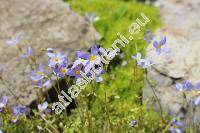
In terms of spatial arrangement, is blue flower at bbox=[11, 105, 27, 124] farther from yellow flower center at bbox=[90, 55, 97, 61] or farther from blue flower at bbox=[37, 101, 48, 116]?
yellow flower center at bbox=[90, 55, 97, 61]

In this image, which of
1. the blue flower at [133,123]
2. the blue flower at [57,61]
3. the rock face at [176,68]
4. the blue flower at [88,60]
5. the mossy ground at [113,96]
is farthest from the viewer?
the rock face at [176,68]

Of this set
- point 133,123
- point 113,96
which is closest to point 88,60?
point 133,123

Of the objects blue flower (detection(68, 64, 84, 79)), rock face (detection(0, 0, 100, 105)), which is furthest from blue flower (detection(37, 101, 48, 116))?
blue flower (detection(68, 64, 84, 79))

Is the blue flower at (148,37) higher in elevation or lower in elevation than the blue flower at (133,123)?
higher

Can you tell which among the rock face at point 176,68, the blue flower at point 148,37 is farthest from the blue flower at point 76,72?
the rock face at point 176,68

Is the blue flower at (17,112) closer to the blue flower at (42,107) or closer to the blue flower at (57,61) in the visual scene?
the blue flower at (42,107)

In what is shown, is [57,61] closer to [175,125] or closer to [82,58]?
[82,58]
